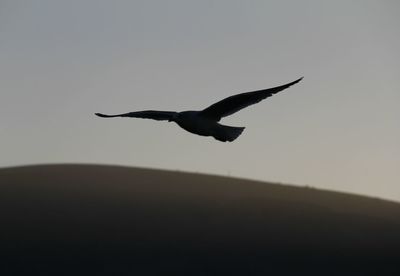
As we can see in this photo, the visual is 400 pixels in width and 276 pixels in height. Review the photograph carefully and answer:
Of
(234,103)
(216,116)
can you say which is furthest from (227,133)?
(234,103)

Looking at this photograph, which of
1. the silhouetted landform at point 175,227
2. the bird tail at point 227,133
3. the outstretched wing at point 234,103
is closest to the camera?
the outstretched wing at point 234,103

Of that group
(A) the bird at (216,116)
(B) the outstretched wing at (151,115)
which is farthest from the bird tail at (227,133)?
(B) the outstretched wing at (151,115)

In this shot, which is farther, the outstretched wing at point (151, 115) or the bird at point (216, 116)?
the outstretched wing at point (151, 115)

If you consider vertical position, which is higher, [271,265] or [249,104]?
[249,104]

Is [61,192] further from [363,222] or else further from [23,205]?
[363,222]

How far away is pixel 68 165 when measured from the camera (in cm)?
4072

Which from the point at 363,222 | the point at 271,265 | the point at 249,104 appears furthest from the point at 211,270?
the point at 249,104

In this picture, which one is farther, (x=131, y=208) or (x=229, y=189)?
(x=229, y=189)

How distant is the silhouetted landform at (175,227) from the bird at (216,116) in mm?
23859

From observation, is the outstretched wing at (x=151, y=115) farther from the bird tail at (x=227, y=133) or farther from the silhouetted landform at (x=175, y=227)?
the silhouetted landform at (x=175, y=227)

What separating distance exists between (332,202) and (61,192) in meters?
14.2

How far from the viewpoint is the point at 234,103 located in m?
7.54

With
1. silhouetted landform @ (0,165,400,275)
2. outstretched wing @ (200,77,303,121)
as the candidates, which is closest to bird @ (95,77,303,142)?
outstretched wing @ (200,77,303,121)

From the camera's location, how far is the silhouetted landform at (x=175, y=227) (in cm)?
3247
